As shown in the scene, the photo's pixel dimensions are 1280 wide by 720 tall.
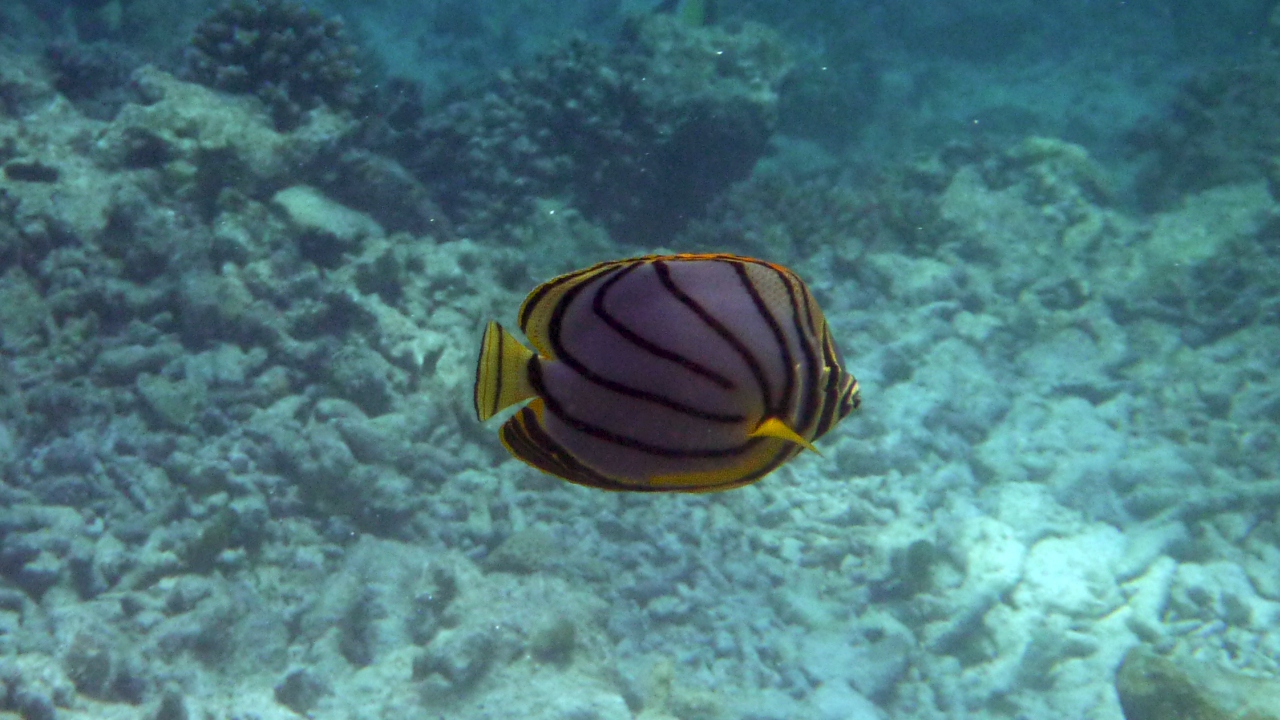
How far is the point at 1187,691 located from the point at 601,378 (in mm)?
5717

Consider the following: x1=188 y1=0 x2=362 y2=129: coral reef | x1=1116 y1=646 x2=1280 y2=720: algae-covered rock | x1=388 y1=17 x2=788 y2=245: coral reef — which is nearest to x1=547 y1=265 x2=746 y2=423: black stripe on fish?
x1=1116 y1=646 x2=1280 y2=720: algae-covered rock

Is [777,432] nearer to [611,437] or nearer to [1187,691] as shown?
[611,437]

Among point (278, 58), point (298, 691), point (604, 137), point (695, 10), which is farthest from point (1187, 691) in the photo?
point (695, 10)

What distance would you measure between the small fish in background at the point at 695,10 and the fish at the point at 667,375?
973 centimetres

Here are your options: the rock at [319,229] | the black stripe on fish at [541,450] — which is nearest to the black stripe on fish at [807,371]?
the black stripe on fish at [541,450]

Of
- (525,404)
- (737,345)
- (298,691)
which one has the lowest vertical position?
(298,691)

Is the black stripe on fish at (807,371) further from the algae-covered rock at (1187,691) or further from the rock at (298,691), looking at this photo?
the algae-covered rock at (1187,691)

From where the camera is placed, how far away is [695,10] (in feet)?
33.6

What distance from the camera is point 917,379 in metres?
6.71

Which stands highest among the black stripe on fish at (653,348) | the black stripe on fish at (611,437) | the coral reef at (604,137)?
the black stripe on fish at (653,348)

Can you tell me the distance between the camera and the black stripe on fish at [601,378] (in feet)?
3.47

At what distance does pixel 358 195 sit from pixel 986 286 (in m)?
6.25

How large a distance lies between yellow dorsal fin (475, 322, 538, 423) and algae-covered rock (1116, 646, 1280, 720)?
5.73 m

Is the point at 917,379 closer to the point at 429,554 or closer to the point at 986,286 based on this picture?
the point at 986,286
